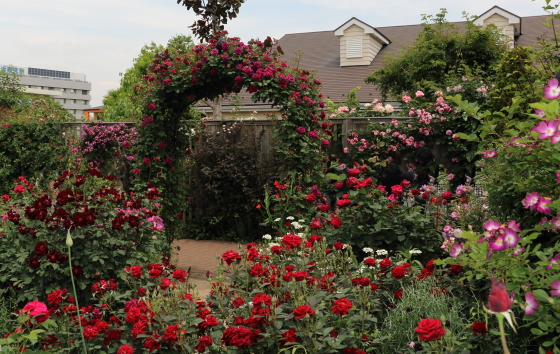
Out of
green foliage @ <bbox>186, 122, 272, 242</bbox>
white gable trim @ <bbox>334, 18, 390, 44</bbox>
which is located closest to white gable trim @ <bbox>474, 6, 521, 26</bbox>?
white gable trim @ <bbox>334, 18, 390, 44</bbox>

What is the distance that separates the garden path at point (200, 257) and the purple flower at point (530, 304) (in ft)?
12.3

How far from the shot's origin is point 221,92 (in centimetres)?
696

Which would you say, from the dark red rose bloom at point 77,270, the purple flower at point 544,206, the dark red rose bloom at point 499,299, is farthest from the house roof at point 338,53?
the dark red rose bloom at point 499,299

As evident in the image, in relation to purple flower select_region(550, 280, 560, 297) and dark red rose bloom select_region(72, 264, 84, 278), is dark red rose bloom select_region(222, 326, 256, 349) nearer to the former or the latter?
purple flower select_region(550, 280, 560, 297)

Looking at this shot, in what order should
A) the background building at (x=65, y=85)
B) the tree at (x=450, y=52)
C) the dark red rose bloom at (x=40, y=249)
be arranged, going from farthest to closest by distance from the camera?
the background building at (x=65, y=85)
the tree at (x=450, y=52)
the dark red rose bloom at (x=40, y=249)

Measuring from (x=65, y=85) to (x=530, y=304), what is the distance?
11388cm

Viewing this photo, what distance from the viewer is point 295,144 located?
661cm

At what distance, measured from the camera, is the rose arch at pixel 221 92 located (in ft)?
21.1

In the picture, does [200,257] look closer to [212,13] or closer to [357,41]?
[212,13]

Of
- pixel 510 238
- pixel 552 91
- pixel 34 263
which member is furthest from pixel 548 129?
pixel 34 263

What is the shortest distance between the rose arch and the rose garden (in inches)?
0.9

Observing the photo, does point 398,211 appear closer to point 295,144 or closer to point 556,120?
point 556,120

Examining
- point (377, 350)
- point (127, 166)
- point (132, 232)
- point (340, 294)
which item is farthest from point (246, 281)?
point (127, 166)

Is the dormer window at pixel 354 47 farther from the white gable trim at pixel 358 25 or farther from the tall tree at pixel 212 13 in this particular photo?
the tall tree at pixel 212 13
